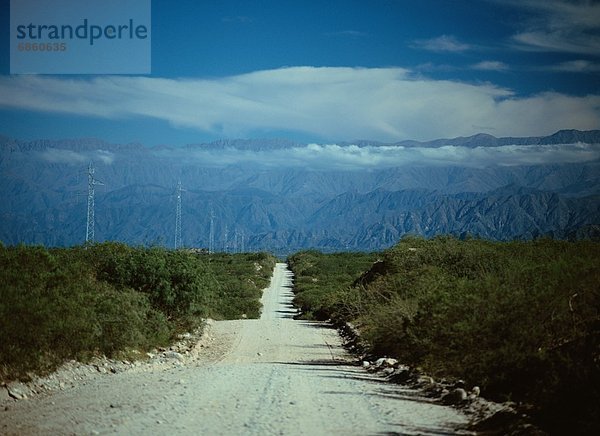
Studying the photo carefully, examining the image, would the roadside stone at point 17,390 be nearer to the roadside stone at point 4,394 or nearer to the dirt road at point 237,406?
the roadside stone at point 4,394

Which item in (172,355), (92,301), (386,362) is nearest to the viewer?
(92,301)

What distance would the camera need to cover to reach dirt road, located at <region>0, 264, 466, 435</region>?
1172 centimetres

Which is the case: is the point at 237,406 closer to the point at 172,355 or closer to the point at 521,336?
the point at 521,336

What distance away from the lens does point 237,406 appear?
13641mm

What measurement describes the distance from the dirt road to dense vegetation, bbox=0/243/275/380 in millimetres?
1332

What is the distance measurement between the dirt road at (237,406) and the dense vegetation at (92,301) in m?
1.33

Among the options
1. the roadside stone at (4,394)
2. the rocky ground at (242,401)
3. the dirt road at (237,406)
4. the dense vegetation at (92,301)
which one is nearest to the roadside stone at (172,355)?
the dense vegetation at (92,301)

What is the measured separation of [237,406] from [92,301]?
905 cm

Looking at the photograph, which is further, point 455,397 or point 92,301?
point 92,301

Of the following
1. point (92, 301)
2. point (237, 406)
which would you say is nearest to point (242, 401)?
point (237, 406)

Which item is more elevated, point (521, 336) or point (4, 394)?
point (521, 336)

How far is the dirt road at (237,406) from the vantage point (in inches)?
461

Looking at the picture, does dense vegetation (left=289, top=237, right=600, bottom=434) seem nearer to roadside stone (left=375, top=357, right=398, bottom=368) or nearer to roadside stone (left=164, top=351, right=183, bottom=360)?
roadside stone (left=375, top=357, right=398, bottom=368)

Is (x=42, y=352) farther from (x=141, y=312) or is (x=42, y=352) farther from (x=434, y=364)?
(x=434, y=364)
